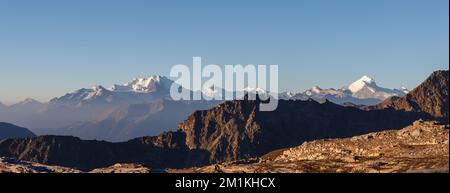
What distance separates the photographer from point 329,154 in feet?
541
